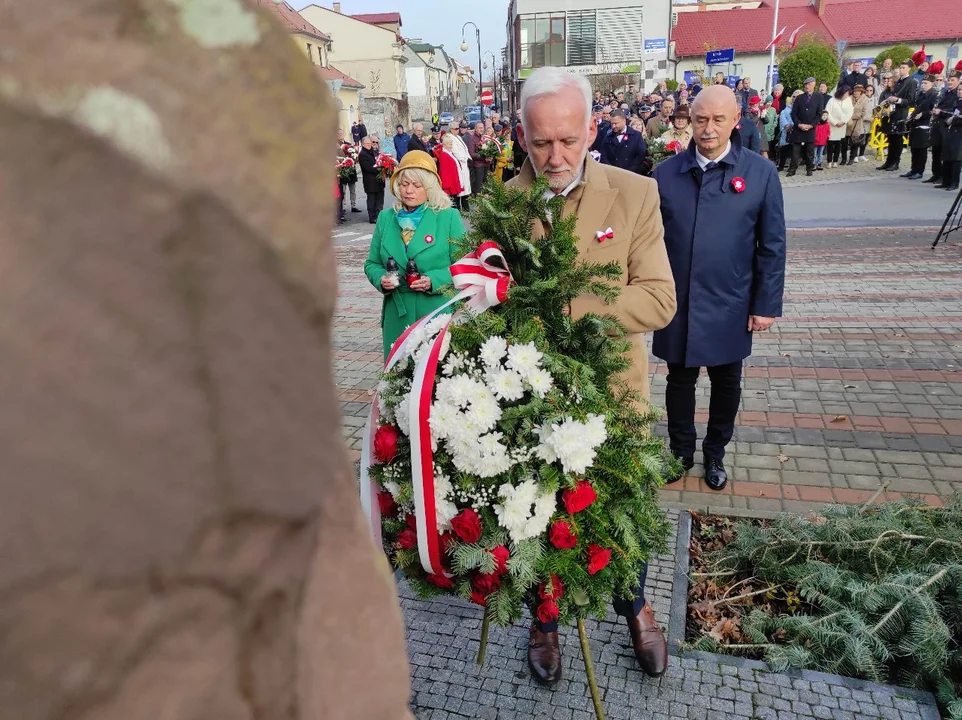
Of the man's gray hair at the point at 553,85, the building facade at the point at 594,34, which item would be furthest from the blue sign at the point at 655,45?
the man's gray hair at the point at 553,85

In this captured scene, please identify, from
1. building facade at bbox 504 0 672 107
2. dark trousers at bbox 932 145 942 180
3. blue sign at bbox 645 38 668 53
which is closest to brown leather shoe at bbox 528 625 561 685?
dark trousers at bbox 932 145 942 180

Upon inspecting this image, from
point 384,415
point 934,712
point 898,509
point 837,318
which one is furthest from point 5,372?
point 837,318

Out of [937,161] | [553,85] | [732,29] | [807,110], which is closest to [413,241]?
[553,85]

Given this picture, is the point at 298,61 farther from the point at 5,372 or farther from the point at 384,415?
the point at 384,415

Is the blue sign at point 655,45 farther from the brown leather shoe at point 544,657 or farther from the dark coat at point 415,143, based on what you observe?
the brown leather shoe at point 544,657

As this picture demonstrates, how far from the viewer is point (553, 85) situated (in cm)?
241

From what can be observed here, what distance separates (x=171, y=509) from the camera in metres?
0.57

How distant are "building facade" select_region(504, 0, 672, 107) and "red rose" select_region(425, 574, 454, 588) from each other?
41004 mm

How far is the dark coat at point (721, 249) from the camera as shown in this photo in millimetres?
3486

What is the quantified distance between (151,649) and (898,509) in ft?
11.2

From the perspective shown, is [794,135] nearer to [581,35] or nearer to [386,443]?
[386,443]

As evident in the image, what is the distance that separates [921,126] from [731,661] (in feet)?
50.7

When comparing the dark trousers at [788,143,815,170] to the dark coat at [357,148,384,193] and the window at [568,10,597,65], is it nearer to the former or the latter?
the dark coat at [357,148,384,193]

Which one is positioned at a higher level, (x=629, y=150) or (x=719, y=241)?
(x=629, y=150)
